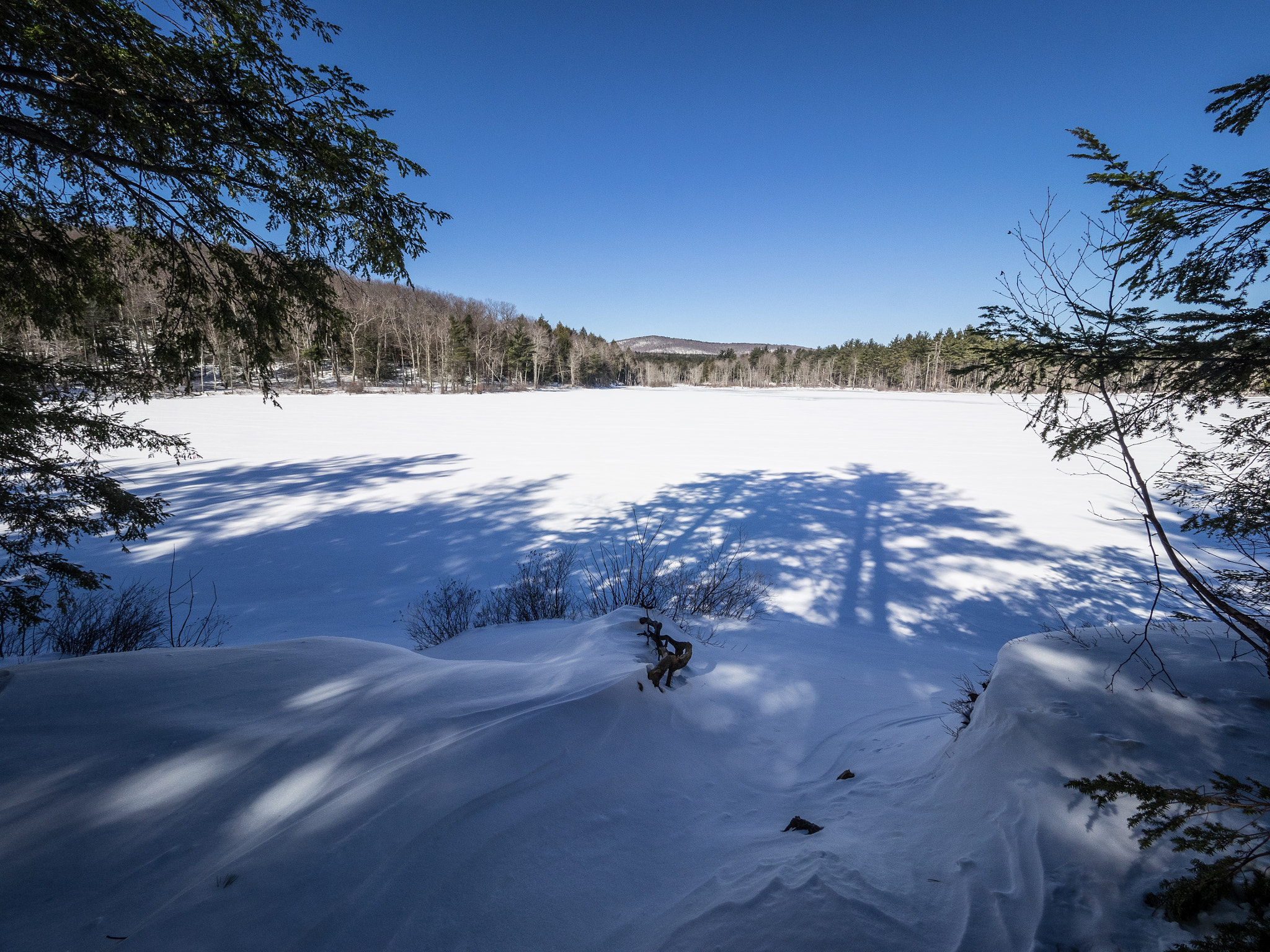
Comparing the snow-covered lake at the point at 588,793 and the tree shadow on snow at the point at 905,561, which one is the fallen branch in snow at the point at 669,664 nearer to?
the snow-covered lake at the point at 588,793

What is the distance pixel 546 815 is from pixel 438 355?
2630 inches

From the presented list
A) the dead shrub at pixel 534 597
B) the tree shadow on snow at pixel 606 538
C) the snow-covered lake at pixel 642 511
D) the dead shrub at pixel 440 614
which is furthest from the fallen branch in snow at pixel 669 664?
the snow-covered lake at pixel 642 511

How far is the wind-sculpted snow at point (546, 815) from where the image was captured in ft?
5.41

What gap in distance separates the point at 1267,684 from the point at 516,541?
10.4m

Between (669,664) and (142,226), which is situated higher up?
(142,226)

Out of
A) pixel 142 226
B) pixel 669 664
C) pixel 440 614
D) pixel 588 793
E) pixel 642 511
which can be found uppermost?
pixel 142 226

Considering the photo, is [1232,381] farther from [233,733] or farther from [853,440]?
[853,440]

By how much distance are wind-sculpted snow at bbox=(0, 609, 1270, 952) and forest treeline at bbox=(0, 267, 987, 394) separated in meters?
1.79

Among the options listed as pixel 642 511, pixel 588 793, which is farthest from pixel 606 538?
pixel 588 793

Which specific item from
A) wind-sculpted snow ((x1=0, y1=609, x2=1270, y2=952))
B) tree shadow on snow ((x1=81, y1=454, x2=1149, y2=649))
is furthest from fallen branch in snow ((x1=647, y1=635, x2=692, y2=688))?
tree shadow on snow ((x1=81, y1=454, x2=1149, y2=649))

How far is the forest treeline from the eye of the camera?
412cm

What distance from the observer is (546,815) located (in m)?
2.29

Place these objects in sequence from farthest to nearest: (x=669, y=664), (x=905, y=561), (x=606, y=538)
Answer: (x=606, y=538)
(x=905, y=561)
(x=669, y=664)

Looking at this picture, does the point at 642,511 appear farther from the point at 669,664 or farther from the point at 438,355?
the point at 438,355
